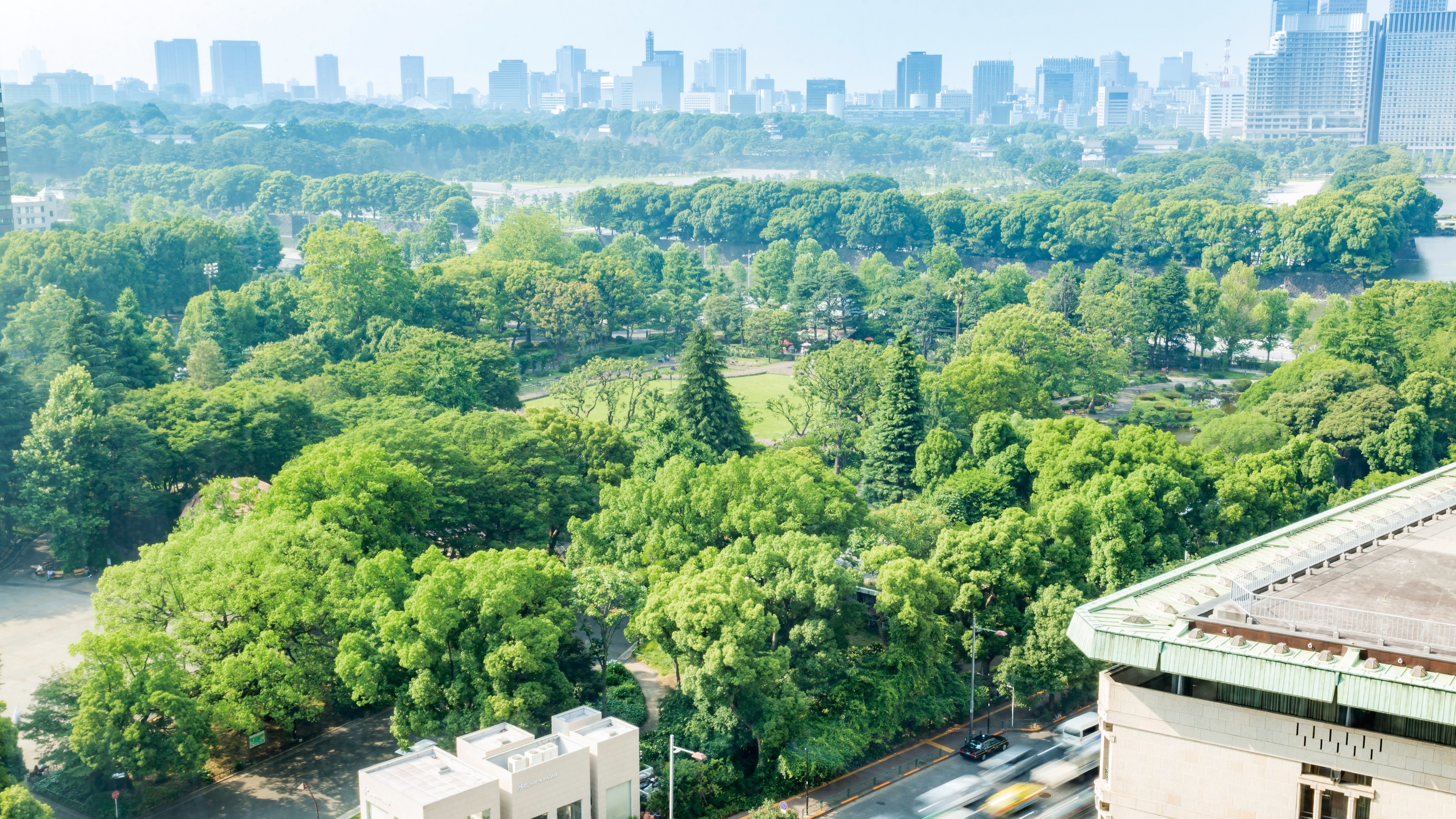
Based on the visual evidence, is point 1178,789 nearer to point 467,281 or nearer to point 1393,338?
point 1393,338

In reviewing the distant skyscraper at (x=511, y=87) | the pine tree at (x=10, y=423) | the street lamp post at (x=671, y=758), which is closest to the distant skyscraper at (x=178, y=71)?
the pine tree at (x=10, y=423)

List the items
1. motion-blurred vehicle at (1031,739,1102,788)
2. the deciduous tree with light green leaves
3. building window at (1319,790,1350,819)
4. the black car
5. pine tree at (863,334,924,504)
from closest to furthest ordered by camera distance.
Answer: building window at (1319,790,1350,819), the deciduous tree with light green leaves, motion-blurred vehicle at (1031,739,1102,788), the black car, pine tree at (863,334,924,504)

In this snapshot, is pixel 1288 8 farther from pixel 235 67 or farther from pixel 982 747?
pixel 982 747

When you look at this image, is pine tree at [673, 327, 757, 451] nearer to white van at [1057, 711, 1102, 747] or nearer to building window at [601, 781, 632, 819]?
white van at [1057, 711, 1102, 747]

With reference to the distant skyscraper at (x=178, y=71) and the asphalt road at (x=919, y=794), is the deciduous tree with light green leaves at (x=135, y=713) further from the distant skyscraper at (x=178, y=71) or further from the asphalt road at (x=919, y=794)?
the distant skyscraper at (x=178, y=71)

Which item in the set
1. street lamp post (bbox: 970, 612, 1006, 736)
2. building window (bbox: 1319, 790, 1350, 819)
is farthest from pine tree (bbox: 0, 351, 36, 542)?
building window (bbox: 1319, 790, 1350, 819)

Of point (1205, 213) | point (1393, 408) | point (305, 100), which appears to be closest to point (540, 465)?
point (1393, 408)
